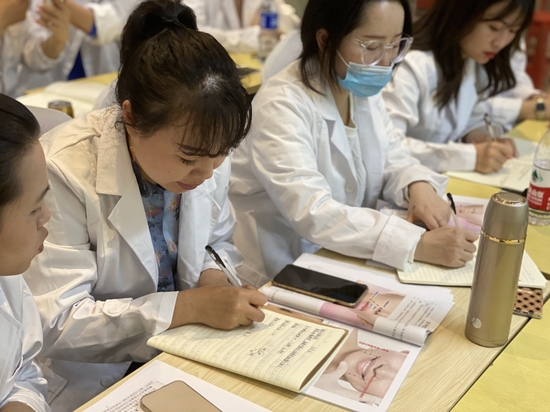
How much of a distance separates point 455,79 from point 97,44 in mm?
1919

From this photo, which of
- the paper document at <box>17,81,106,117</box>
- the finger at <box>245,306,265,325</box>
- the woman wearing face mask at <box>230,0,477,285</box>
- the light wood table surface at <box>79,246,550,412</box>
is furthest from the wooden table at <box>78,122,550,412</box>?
the paper document at <box>17,81,106,117</box>

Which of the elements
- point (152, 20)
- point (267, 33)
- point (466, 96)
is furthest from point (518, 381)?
point (267, 33)

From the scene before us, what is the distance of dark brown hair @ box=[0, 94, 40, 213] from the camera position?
81cm

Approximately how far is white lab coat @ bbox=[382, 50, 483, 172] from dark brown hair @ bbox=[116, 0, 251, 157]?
101cm

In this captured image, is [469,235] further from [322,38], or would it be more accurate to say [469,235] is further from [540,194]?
[322,38]

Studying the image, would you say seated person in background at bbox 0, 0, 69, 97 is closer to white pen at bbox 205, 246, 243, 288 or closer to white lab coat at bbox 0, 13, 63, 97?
white lab coat at bbox 0, 13, 63, 97

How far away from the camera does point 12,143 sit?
823mm

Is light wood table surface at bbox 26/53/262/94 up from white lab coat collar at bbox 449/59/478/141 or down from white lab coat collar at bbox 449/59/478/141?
down

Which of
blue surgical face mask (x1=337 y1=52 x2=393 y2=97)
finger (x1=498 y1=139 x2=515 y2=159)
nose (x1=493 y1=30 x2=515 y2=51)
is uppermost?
nose (x1=493 y1=30 x2=515 y2=51)

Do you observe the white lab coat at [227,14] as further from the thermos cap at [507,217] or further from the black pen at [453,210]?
the thermos cap at [507,217]

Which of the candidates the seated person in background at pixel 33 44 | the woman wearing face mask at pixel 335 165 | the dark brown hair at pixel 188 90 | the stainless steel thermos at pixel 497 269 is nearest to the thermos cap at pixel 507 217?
the stainless steel thermos at pixel 497 269

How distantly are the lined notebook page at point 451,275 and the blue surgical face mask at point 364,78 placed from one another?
0.47 metres

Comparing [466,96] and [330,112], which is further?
[466,96]

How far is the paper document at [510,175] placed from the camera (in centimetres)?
182
